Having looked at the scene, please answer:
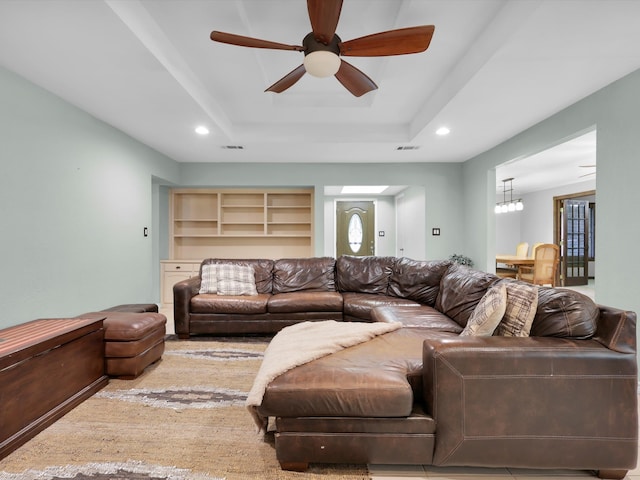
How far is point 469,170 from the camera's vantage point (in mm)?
5223

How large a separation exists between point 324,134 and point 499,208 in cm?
525

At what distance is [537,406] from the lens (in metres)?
1.46

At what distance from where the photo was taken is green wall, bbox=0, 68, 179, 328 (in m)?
2.44

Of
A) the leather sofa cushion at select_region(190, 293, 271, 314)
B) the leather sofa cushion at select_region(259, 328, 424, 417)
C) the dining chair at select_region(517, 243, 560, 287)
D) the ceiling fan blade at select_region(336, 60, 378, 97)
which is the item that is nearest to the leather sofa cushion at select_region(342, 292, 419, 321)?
the leather sofa cushion at select_region(190, 293, 271, 314)

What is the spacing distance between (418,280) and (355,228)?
15.1 ft

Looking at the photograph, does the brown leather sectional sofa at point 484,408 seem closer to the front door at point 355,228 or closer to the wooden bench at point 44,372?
the wooden bench at point 44,372

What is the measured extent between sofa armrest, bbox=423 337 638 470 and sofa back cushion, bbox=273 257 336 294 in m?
2.69

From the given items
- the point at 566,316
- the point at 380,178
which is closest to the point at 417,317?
the point at 566,316

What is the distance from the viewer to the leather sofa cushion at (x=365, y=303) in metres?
3.48

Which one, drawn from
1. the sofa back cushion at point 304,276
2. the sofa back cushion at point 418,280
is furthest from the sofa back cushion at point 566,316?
the sofa back cushion at point 304,276

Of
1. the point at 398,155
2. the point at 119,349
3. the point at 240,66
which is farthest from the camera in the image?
the point at 398,155

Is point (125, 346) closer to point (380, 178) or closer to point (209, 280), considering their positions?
point (209, 280)

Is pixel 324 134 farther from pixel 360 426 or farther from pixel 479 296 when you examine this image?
pixel 360 426

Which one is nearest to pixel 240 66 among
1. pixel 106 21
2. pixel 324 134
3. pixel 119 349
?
pixel 106 21
